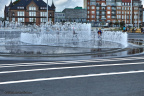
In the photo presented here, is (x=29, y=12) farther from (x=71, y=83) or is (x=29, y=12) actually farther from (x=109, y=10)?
(x=71, y=83)

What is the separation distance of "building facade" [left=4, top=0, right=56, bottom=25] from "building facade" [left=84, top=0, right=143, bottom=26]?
73.4 feet

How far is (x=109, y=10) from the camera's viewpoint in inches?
5054

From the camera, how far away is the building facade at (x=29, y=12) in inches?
4424

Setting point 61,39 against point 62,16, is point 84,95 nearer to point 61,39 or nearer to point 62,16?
point 61,39

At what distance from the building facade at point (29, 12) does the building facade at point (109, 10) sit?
2237cm

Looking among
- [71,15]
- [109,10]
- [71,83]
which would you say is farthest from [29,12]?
[71,83]

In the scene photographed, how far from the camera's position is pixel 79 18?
12425 cm

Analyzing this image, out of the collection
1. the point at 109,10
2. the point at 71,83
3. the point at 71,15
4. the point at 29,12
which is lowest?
the point at 71,83

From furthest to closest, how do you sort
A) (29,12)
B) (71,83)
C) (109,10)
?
(109,10) → (29,12) → (71,83)

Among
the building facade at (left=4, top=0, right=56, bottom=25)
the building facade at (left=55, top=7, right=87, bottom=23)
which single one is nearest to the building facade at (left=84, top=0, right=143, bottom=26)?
the building facade at (left=55, top=7, right=87, bottom=23)

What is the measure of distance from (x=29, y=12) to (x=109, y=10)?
42.6m

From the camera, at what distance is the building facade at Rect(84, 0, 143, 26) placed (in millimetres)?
125500

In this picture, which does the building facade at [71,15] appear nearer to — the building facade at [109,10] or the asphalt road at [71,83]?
the building facade at [109,10]

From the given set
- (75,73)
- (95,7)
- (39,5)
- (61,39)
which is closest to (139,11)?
(95,7)
